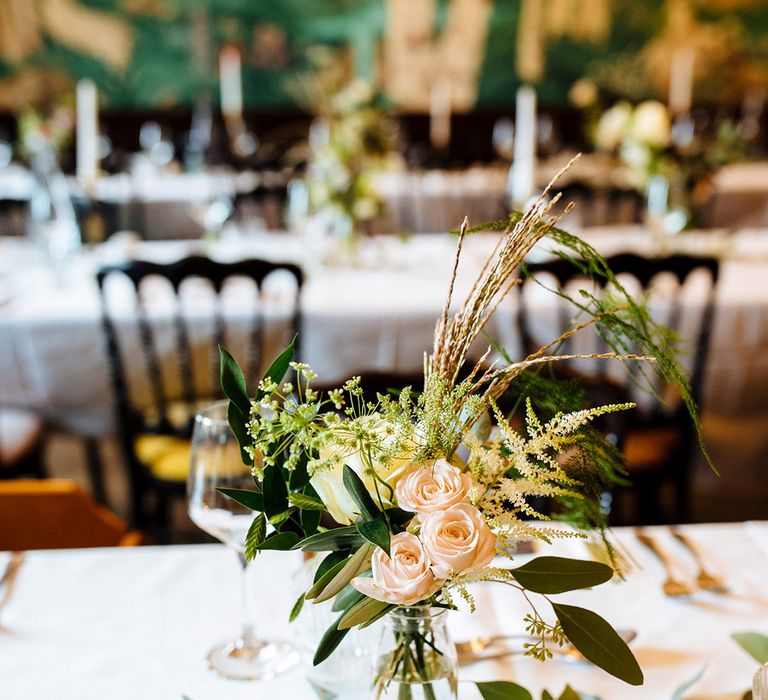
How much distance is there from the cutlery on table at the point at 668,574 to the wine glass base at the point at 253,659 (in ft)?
1.62

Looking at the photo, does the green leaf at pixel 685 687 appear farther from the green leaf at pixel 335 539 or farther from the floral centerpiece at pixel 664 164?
the floral centerpiece at pixel 664 164

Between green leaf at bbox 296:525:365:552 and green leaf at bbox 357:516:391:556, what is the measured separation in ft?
0.10

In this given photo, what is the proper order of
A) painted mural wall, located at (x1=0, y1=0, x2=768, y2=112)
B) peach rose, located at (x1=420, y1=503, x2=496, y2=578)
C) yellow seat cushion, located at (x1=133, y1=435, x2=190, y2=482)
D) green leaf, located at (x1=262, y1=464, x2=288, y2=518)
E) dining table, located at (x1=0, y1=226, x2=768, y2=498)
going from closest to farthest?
peach rose, located at (x1=420, y1=503, x2=496, y2=578), green leaf, located at (x1=262, y1=464, x2=288, y2=518), yellow seat cushion, located at (x1=133, y1=435, x2=190, y2=482), dining table, located at (x1=0, y1=226, x2=768, y2=498), painted mural wall, located at (x1=0, y1=0, x2=768, y2=112)

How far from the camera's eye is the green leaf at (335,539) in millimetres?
741

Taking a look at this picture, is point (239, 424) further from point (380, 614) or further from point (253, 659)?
point (253, 659)

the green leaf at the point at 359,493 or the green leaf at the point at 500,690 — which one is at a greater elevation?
the green leaf at the point at 359,493

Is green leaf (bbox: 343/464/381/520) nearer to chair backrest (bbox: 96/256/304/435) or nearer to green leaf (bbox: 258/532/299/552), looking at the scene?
green leaf (bbox: 258/532/299/552)

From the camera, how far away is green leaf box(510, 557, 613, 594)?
0.74 meters

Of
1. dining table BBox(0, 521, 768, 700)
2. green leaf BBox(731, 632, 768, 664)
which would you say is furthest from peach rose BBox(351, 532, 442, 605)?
green leaf BBox(731, 632, 768, 664)

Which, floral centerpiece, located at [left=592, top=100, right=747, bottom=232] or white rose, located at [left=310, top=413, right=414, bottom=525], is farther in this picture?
floral centerpiece, located at [left=592, top=100, right=747, bottom=232]

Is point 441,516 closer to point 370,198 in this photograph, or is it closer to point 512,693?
point 512,693

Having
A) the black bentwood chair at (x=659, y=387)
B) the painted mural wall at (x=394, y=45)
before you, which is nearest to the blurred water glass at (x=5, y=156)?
the painted mural wall at (x=394, y=45)

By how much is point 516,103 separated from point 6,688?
865 cm

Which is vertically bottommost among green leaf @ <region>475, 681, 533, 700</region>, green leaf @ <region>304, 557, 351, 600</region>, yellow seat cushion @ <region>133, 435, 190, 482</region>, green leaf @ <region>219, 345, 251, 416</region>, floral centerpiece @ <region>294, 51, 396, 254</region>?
yellow seat cushion @ <region>133, 435, 190, 482</region>
